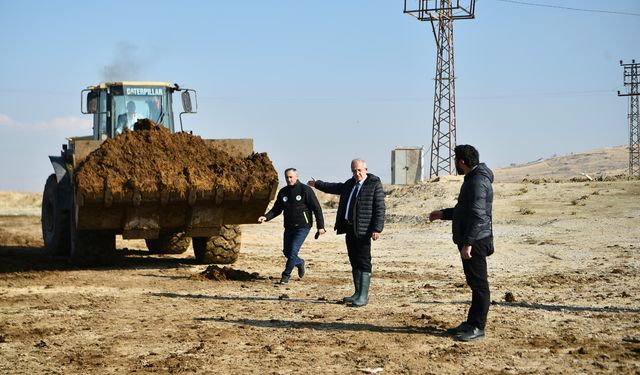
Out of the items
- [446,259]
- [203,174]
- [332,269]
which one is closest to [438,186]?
[446,259]

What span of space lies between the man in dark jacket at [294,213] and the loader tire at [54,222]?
4486 millimetres

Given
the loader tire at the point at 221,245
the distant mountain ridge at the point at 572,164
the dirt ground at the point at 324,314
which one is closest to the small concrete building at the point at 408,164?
the dirt ground at the point at 324,314

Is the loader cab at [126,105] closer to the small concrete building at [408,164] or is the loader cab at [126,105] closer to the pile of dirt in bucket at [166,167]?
the pile of dirt in bucket at [166,167]

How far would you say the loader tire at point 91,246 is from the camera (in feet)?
49.8

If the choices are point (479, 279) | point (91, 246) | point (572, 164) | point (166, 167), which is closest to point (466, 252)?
point (479, 279)

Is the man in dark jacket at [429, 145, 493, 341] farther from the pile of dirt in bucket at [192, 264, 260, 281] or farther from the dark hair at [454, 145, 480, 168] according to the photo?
the pile of dirt in bucket at [192, 264, 260, 281]

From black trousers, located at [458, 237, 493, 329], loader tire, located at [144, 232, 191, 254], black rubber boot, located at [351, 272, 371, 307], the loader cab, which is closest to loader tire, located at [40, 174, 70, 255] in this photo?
the loader cab

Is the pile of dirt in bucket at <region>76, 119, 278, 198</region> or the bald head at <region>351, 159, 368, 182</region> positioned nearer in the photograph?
the bald head at <region>351, 159, 368, 182</region>

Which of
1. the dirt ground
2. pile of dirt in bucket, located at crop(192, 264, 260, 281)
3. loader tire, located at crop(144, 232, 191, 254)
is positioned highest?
loader tire, located at crop(144, 232, 191, 254)

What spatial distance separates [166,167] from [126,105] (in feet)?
12.6

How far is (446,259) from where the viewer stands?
17922 mm

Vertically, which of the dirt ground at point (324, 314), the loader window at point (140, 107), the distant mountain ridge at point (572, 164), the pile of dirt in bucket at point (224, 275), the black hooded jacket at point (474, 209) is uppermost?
the distant mountain ridge at point (572, 164)

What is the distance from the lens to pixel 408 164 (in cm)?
4569

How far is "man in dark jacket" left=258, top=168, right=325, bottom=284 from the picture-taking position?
44.2 feet
